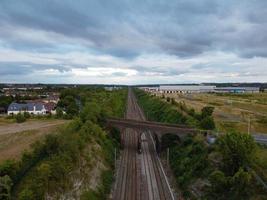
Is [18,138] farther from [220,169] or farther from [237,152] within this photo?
[237,152]

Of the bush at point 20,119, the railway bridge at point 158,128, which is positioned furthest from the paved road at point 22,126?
the railway bridge at point 158,128

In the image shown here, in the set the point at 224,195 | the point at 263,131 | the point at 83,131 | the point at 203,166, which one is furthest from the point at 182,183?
the point at 263,131

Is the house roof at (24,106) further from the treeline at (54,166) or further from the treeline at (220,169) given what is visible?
the treeline at (220,169)

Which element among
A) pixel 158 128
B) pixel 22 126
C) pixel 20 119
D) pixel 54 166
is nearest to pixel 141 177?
pixel 158 128

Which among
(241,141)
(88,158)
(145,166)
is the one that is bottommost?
(145,166)

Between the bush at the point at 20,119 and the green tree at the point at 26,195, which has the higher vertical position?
the green tree at the point at 26,195

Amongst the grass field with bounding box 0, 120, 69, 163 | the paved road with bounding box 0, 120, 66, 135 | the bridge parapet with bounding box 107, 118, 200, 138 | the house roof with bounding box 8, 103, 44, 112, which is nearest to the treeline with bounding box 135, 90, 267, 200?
the bridge parapet with bounding box 107, 118, 200, 138

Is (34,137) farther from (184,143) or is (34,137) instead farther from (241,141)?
(241,141)

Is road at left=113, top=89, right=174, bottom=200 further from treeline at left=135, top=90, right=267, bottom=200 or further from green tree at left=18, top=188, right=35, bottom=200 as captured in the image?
green tree at left=18, top=188, right=35, bottom=200

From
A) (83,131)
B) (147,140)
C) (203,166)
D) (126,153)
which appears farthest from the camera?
(147,140)
